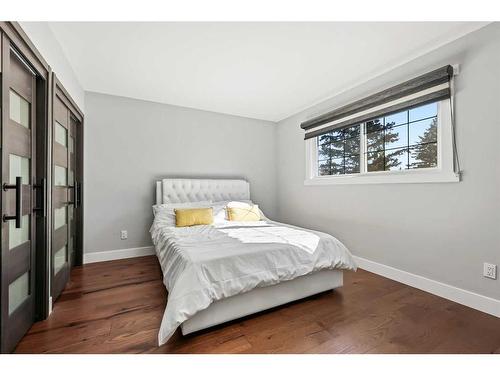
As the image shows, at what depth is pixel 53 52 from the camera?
1896 mm

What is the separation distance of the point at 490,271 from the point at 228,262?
2153 millimetres

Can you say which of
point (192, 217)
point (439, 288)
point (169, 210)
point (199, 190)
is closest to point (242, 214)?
point (192, 217)

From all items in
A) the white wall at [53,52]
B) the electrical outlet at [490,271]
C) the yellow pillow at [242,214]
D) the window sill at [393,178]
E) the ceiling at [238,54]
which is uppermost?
the ceiling at [238,54]

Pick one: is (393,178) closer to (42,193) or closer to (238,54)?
(238,54)

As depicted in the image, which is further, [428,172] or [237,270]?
[428,172]

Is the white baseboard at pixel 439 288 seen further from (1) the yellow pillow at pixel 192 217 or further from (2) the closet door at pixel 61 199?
(2) the closet door at pixel 61 199

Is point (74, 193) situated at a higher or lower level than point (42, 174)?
lower

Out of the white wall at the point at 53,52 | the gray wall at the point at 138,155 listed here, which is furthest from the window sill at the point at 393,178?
the white wall at the point at 53,52

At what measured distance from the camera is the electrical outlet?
1799mm

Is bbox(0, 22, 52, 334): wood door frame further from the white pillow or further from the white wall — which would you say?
the white pillow

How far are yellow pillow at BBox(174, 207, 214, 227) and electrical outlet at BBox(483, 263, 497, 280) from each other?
2.81 m

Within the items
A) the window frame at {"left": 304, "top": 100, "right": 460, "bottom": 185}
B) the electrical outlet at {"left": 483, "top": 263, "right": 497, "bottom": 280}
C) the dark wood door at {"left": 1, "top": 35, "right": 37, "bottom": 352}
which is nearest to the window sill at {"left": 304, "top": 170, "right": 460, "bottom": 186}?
the window frame at {"left": 304, "top": 100, "right": 460, "bottom": 185}

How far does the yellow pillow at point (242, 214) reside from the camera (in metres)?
3.28
